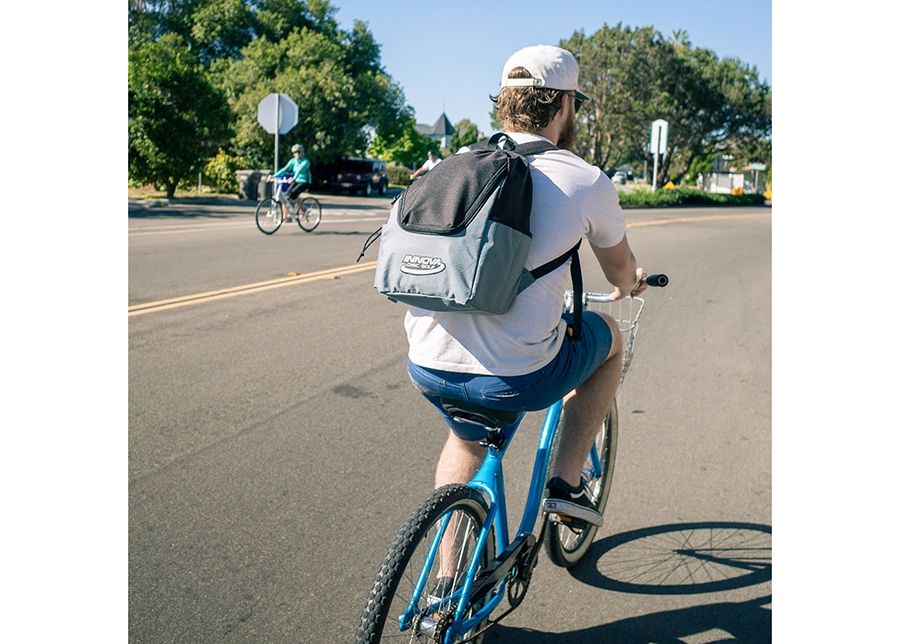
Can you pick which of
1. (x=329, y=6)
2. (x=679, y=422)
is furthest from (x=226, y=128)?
(x=329, y=6)

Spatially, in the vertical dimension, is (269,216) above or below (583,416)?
above

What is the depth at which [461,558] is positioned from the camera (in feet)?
8.82

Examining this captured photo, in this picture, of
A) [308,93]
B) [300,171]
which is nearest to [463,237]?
[300,171]

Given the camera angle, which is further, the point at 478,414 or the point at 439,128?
the point at 439,128

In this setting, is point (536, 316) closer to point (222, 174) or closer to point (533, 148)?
point (533, 148)

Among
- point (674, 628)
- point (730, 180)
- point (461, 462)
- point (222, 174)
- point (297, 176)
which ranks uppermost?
point (730, 180)

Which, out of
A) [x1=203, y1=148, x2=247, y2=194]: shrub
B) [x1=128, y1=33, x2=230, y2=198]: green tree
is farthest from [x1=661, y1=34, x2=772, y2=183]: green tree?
[x1=128, y1=33, x2=230, y2=198]: green tree

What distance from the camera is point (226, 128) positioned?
25.5 m

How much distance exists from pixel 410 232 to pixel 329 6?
5515 cm

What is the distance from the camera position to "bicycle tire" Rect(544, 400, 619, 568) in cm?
355

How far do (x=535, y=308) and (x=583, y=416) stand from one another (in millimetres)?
663

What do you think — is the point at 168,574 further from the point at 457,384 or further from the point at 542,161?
the point at 542,161

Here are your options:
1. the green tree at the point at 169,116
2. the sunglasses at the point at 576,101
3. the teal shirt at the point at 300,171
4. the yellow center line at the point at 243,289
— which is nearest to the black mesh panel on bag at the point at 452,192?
the sunglasses at the point at 576,101

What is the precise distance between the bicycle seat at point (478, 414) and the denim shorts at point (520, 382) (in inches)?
0.8
